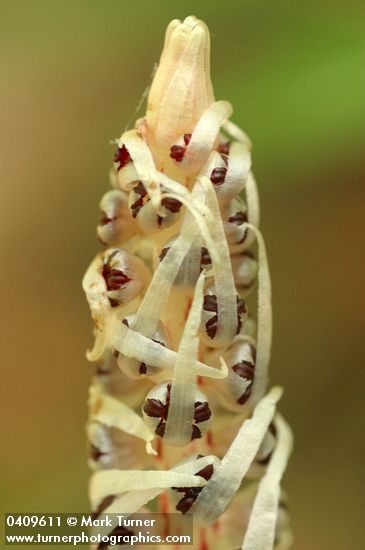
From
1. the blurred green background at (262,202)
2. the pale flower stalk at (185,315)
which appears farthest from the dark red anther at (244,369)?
the blurred green background at (262,202)

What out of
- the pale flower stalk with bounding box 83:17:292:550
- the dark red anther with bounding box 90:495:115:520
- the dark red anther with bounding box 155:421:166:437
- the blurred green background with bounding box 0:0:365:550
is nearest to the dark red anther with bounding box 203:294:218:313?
the pale flower stalk with bounding box 83:17:292:550

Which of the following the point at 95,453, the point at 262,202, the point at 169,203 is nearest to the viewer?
the point at 169,203

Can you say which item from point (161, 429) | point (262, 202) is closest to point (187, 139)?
point (161, 429)

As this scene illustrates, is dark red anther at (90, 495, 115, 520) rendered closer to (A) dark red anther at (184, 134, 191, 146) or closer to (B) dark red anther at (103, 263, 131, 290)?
(B) dark red anther at (103, 263, 131, 290)

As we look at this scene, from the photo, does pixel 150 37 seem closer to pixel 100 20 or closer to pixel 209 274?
pixel 100 20

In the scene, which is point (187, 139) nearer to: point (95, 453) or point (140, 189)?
point (140, 189)

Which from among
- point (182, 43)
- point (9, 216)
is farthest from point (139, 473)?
point (9, 216)

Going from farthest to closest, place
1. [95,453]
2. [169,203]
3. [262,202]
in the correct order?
[262,202] → [95,453] → [169,203]
